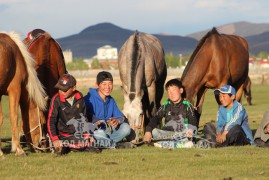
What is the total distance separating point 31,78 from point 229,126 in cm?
342

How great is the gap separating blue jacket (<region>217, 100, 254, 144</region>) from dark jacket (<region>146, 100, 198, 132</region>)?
0.48 metres

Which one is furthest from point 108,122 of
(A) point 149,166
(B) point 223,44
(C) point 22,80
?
(B) point 223,44

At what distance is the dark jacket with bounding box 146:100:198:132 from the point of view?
11.4 meters

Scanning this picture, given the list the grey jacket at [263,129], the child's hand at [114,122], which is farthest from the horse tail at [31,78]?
the grey jacket at [263,129]

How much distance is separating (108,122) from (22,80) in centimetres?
185

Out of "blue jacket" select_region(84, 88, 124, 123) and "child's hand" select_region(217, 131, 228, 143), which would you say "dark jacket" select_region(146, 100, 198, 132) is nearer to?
"child's hand" select_region(217, 131, 228, 143)

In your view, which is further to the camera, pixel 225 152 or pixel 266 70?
pixel 266 70

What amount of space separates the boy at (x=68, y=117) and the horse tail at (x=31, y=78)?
8.5 inches

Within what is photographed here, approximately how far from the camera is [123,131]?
11.4 m

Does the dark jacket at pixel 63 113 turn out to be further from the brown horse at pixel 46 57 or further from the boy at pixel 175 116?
the brown horse at pixel 46 57

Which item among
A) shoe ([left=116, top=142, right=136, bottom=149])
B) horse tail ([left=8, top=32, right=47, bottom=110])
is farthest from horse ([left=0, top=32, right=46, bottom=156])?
shoe ([left=116, top=142, right=136, bottom=149])

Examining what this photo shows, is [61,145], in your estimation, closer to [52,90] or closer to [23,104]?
[23,104]

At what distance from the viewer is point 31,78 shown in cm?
1045

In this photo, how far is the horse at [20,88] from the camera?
10.1m
